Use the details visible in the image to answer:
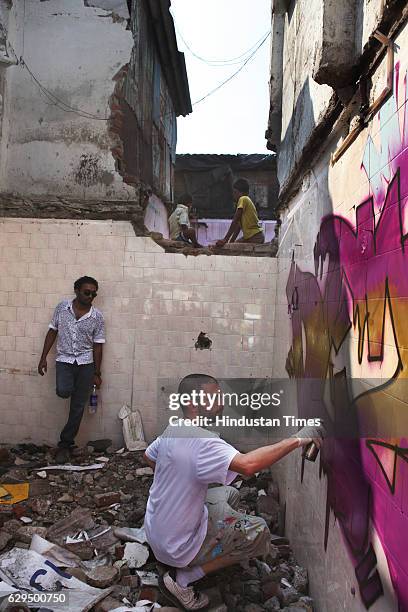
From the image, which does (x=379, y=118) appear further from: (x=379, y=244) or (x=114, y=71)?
(x=114, y=71)

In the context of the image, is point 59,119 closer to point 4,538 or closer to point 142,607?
point 4,538

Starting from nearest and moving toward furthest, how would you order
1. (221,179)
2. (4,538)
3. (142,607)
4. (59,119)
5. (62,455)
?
(142,607), (4,538), (62,455), (59,119), (221,179)

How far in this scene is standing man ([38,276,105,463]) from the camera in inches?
228

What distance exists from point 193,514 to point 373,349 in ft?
5.15

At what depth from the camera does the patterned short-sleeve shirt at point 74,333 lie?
5801mm

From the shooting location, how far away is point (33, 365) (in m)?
6.10

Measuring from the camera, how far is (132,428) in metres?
6.00

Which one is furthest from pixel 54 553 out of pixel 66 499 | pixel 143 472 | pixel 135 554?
pixel 143 472

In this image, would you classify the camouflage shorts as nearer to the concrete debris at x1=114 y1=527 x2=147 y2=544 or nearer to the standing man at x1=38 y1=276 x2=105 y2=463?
the concrete debris at x1=114 y1=527 x2=147 y2=544

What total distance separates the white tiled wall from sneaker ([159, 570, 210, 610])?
3.10m

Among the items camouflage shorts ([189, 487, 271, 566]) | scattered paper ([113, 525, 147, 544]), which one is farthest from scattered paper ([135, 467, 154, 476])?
camouflage shorts ([189, 487, 271, 566])

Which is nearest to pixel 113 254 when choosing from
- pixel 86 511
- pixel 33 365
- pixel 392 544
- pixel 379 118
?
pixel 33 365

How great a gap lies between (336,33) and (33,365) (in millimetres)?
4955

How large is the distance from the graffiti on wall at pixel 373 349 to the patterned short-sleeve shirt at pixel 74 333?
11.3 ft
